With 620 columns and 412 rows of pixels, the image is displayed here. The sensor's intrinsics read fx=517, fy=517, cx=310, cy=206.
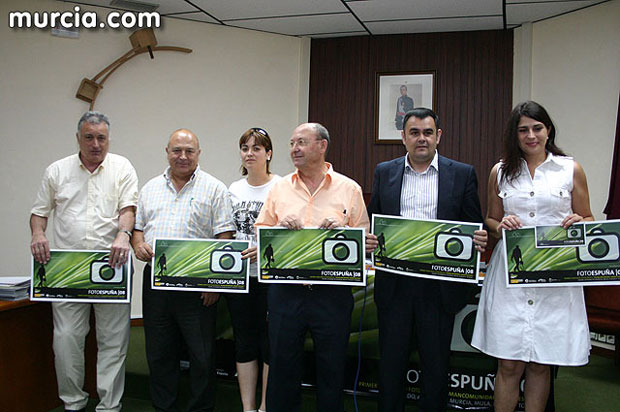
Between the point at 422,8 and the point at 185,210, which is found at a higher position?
the point at 422,8

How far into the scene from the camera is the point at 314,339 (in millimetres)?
2209

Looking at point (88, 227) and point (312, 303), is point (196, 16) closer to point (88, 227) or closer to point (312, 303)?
point (88, 227)

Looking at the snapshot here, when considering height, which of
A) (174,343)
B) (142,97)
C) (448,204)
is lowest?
(174,343)

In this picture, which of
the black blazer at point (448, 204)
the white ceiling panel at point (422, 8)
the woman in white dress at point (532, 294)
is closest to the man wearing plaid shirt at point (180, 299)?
the black blazer at point (448, 204)

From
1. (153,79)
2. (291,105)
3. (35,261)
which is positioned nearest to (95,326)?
(35,261)

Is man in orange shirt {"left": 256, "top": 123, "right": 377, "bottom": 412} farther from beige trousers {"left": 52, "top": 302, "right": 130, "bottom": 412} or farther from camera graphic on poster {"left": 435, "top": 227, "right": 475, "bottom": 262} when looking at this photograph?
beige trousers {"left": 52, "top": 302, "right": 130, "bottom": 412}

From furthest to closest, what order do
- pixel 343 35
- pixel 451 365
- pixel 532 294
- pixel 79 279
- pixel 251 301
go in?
pixel 343 35 → pixel 451 365 → pixel 251 301 → pixel 79 279 → pixel 532 294

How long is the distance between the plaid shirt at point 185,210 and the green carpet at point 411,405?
1064mm

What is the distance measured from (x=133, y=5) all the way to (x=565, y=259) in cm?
417

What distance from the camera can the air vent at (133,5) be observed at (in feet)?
14.9

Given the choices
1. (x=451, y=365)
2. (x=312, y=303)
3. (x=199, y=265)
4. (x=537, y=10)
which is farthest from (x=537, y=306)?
(x=537, y=10)

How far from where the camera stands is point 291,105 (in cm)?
534

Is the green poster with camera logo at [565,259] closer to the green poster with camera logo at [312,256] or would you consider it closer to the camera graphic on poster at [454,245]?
the camera graphic on poster at [454,245]

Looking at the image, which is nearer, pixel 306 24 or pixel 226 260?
pixel 226 260
